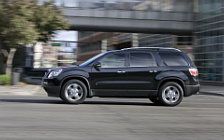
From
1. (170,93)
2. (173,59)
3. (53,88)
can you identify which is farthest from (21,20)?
(170,93)

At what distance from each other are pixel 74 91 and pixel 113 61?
4.68 ft

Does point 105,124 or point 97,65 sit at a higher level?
point 97,65

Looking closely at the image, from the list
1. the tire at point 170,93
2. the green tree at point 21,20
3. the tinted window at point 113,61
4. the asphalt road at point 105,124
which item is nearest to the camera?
the asphalt road at point 105,124

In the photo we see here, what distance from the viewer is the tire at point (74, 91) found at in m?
11.1

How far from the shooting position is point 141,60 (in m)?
11.5

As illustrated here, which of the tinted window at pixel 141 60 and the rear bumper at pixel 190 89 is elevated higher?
the tinted window at pixel 141 60

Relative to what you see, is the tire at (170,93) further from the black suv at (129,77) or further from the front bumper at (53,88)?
the front bumper at (53,88)

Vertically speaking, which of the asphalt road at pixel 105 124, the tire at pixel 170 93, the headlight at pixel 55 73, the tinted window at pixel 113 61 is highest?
the tinted window at pixel 113 61

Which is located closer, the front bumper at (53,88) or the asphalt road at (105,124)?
the asphalt road at (105,124)

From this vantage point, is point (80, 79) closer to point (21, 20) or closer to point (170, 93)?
point (170, 93)

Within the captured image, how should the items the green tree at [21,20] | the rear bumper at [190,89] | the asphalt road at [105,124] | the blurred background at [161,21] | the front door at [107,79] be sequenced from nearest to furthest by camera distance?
the asphalt road at [105,124]
the front door at [107,79]
the rear bumper at [190,89]
the green tree at [21,20]
the blurred background at [161,21]

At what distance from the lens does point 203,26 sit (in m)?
33.3

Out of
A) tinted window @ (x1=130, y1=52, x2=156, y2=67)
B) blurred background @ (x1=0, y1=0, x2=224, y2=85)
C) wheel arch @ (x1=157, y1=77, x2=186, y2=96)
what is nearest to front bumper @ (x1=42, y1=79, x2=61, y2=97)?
tinted window @ (x1=130, y1=52, x2=156, y2=67)

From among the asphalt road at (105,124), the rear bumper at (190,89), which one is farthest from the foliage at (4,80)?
the rear bumper at (190,89)
